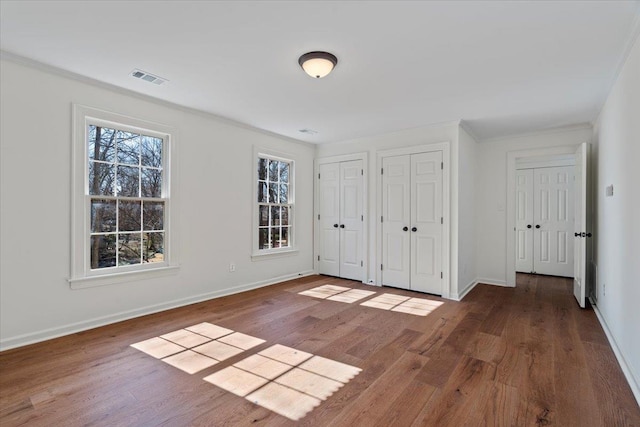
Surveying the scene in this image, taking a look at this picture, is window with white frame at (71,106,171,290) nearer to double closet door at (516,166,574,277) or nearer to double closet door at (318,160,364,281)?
double closet door at (318,160,364,281)

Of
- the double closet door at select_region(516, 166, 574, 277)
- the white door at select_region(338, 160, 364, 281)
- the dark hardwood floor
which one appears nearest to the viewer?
the dark hardwood floor

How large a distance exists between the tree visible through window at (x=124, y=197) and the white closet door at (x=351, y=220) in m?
2.98

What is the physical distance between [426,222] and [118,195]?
401cm

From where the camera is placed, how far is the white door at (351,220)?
552 cm

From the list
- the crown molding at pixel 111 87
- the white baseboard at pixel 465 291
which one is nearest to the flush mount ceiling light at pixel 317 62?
the crown molding at pixel 111 87

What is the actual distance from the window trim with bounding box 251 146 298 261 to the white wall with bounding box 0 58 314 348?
0.59 ft

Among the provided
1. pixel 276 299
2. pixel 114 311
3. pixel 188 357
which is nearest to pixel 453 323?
pixel 276 299

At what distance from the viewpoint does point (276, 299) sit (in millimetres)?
4367

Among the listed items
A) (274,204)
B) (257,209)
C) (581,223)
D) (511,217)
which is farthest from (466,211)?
(257,209)

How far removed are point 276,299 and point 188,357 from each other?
1.81 m

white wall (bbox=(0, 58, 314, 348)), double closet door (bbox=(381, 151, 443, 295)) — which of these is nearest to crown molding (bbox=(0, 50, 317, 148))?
white wall (bbox=(0, 58, 314, 348))

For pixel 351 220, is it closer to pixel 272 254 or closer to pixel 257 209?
pixel 272 254

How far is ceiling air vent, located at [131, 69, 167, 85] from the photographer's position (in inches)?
119

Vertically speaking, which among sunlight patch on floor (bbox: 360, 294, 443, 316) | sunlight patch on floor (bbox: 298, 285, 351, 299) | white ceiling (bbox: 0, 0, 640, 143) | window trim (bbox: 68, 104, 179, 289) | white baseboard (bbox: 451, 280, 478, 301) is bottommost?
sunlight patch on floor (bbox: 360, 294, 443, 316)
